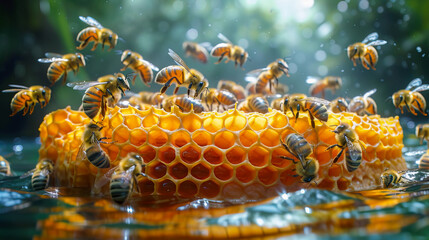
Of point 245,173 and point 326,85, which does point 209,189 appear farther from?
point 326,85

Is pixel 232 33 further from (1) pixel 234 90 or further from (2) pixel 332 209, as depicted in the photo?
(2) pixel 332 209

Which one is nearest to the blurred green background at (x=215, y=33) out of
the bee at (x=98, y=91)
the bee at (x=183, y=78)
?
the bee at (x=183, y=78)

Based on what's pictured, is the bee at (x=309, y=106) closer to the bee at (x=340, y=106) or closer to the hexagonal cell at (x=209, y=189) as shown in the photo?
the hexagonal cell at (x=209, y=189)

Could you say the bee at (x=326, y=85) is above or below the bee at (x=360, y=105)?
above

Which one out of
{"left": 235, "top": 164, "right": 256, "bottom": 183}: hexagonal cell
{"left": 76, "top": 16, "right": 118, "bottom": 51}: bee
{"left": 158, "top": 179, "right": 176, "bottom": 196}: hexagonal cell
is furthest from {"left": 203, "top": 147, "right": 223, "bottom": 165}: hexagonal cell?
{"left": 76, "top": 16, "right": 118, "bottom": 51}: bee

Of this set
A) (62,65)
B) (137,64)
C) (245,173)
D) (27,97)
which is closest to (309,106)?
(245,173)

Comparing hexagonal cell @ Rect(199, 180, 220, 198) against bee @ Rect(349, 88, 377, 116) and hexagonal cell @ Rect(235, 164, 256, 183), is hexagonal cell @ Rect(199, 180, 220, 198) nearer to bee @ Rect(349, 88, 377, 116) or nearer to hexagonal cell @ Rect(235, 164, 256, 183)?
hexagonal cell @ Rect(235, 164, 256, 183)

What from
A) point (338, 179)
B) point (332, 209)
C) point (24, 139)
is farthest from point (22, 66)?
point (332, 209)
